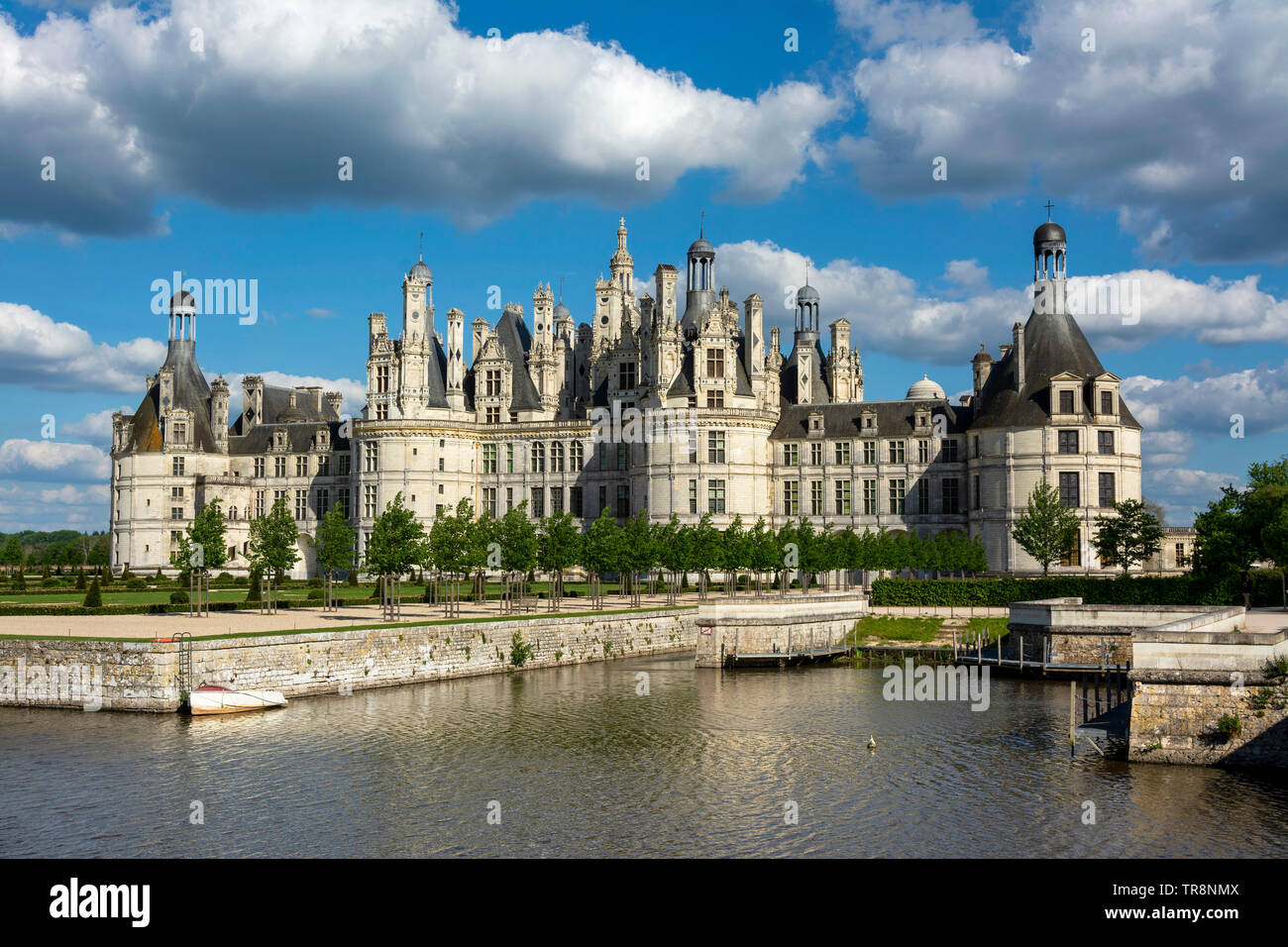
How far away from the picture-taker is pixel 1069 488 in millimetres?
71750

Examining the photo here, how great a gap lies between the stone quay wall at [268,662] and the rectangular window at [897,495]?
121ft

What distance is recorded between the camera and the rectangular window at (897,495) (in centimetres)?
8106

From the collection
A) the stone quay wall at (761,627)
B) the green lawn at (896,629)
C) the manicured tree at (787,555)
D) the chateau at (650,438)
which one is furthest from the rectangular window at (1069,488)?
the stone quay wall at (761,627)

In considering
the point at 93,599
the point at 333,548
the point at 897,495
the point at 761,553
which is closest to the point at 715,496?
the point at 761,553

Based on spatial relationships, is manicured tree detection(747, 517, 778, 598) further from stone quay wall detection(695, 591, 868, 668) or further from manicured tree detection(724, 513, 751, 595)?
stone quay wall detection(695, 591, 868, 668)

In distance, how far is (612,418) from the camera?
88.0 metres

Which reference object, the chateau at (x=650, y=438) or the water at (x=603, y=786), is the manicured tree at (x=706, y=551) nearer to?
the chateau at (x=650, y=438)

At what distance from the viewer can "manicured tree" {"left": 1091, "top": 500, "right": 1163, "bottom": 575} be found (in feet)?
218

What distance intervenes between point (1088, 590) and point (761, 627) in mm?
17669

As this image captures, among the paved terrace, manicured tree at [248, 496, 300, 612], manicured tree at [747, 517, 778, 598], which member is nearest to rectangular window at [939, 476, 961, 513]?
manicured tree at [747, 517, 778, 598]
